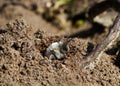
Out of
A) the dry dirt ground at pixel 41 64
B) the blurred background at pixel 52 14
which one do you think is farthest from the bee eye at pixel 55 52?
the blurred background at pixel 52 14

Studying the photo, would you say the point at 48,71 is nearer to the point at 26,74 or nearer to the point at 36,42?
the point at 26,74

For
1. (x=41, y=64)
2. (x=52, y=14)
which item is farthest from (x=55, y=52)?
(x=52, y=14)

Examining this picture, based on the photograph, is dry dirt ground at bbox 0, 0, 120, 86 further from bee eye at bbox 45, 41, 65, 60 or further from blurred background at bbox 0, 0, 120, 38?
blurred background at bbox 0, 0, 120, 38

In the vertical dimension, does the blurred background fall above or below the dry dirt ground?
above

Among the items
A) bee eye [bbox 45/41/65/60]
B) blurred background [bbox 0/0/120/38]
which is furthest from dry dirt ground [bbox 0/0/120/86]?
blurred background [bbox 0/0/120/38]

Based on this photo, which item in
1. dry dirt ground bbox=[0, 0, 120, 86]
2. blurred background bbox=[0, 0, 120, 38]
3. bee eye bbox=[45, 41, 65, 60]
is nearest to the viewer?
dry dirt ground bbox=[0, 0, 120, 86]

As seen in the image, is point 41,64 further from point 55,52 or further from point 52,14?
point 52,14

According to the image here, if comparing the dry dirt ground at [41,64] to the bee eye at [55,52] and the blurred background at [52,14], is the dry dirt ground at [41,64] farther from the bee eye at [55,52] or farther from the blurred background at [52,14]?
the blurred background at [52,14]

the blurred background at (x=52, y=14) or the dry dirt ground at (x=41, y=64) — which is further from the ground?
the blurred background at (x=52, y=14)
